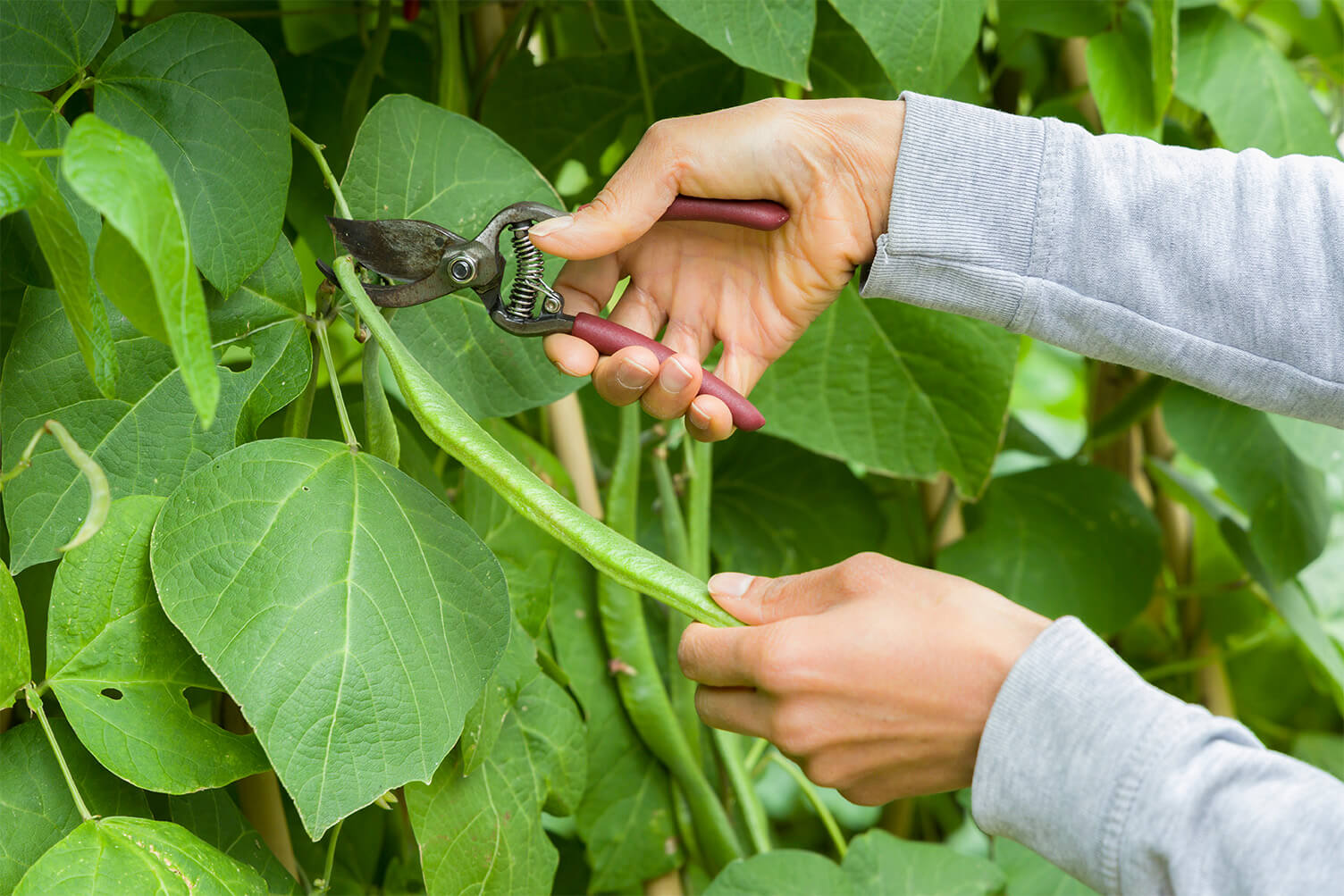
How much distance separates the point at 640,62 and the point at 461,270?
32cm

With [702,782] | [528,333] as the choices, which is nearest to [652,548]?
[702,782]

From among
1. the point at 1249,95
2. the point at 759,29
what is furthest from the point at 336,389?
the point at 1249,95

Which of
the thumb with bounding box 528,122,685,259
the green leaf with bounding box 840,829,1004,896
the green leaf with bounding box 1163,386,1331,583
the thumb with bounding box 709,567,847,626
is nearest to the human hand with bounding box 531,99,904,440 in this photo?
the thumb with bounding box 528,122,685,259

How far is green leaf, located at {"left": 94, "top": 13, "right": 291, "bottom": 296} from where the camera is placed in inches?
20.0

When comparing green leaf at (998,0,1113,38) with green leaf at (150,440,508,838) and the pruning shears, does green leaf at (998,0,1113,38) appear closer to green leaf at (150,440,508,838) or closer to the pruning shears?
the pruning shears

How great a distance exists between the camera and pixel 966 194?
0.66 metres

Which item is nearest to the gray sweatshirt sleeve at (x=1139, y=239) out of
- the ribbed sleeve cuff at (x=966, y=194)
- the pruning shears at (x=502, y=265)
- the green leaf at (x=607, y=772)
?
the ribbed sleeve cuff at (x=966, y=194)

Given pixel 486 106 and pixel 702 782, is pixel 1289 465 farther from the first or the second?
pixel 486 106

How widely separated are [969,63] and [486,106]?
0.39 m

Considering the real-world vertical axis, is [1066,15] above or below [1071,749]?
above

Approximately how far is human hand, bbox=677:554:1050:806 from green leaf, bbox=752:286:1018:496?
0.32 m

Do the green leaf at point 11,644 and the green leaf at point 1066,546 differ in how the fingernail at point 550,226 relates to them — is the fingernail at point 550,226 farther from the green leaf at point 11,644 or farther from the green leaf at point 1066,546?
the green leaf at point 1066,546

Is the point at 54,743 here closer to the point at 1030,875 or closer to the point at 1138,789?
the point at 1138,789

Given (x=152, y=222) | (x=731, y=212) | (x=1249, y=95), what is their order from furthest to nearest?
(x=1249, y=95) → (x=731, y=212) → (x=152, y=222)
